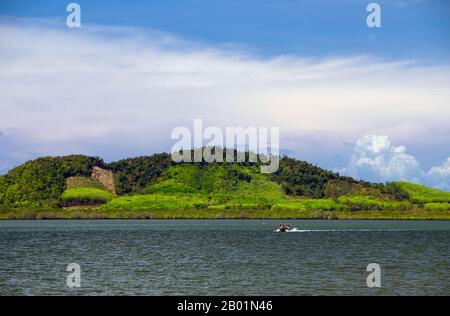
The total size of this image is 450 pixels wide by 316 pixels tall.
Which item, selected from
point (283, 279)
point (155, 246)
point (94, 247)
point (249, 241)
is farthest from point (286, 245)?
point (283, 279)

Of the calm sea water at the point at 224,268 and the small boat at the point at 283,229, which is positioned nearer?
the calm sea water at the point at 224,268

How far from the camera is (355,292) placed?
192 ft

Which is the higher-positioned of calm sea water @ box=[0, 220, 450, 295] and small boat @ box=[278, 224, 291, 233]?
small boat @ box=[278, 224, 291, 233]

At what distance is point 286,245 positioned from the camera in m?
115

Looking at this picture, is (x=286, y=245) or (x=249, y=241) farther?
(x=249, y=241)

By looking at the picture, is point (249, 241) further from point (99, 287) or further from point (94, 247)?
point (99, 287)

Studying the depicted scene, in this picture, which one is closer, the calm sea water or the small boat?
the calm sea water

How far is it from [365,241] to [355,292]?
228ft

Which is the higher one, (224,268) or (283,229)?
(283,229)

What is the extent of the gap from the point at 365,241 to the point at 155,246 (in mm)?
38900

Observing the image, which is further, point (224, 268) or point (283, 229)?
point (283, 229)

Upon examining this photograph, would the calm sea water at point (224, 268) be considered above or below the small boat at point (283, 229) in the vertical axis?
below
